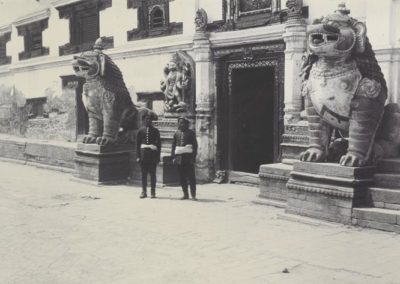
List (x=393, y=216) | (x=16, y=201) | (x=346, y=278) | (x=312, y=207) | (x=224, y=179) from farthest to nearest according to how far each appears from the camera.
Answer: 1. (x=224, y=179)
2. (x=16, y=201)
3. (x=312, y=207)
4. (x=393, y=216)
5. (x=346, y=278)

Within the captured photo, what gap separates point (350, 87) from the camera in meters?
6.70

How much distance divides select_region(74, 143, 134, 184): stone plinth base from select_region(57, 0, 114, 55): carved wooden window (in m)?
3.76

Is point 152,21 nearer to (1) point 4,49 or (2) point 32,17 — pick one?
(2) point 32,17

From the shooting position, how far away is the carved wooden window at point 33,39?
16.9 m

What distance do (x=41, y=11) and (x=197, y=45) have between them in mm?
7899

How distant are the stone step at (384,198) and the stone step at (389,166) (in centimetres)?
38

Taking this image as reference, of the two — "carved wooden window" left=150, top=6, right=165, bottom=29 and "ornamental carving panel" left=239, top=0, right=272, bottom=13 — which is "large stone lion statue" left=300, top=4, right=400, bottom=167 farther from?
"carved wooden window" left=150, top=6, right=165, bottom=29

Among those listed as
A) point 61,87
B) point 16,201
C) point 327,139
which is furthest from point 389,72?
point 61,87

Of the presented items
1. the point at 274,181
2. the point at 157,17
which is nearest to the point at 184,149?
the point at 274,181

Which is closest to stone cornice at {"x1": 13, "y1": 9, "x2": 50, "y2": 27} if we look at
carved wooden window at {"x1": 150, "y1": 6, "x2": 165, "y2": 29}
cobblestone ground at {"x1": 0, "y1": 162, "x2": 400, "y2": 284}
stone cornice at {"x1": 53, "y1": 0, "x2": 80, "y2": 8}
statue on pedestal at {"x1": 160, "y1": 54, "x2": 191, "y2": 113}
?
stone cornice at {"x1": 53, "y1": 0, "x2": 80, "y2": 8}

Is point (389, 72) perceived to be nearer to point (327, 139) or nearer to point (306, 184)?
point (327, 139)

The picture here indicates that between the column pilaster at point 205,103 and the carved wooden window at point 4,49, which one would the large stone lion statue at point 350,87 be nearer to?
the column pilaster at point 205,103

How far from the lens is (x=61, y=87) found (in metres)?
16.1

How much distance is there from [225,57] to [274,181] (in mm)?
3386
